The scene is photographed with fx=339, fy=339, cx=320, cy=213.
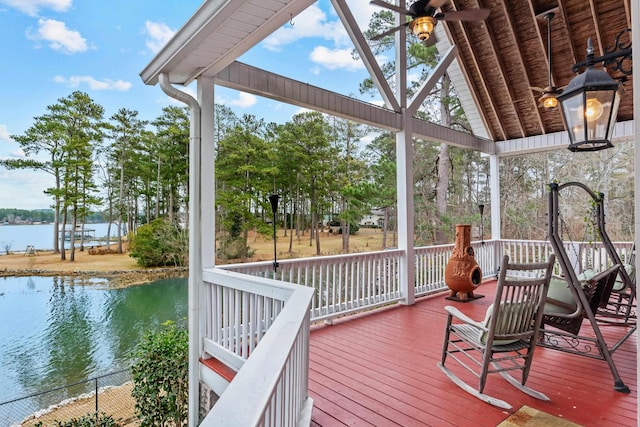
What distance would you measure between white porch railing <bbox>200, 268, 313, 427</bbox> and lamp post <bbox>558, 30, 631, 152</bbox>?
2348 millimetres

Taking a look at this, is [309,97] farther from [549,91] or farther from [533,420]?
[533,420]

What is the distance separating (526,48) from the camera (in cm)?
625

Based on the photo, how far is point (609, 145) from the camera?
2596 millimetres

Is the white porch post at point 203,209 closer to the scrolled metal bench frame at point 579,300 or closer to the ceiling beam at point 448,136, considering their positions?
the scrolled metal bench frame at point 579,300

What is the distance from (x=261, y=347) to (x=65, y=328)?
28.3 feet

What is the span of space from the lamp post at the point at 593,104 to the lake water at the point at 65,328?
27.5 feet

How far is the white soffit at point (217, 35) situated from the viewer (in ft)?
7.88

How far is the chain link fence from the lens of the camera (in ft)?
18.4

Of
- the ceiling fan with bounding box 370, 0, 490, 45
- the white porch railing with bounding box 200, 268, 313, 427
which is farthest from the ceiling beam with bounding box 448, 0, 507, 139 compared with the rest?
the white porch railing with bounding box 200, 268, 313, 427

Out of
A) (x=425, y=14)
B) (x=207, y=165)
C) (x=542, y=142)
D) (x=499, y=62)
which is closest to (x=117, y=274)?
(x=207, y=165)

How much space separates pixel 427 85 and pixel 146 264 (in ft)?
29.8

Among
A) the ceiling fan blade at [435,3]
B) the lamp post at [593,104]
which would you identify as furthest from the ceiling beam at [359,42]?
the lamp post at [593,104]

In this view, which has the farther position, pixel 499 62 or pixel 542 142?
pixel 542 142

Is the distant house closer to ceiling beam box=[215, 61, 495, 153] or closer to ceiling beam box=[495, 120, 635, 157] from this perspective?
ceiling beam box=[495, 120, 635, 157]
